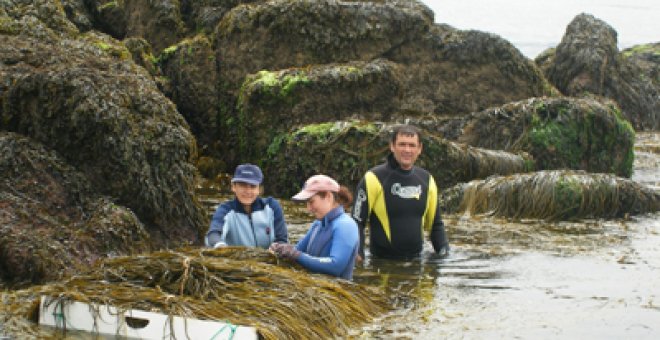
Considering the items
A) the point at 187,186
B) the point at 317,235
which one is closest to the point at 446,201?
the point at 187,186

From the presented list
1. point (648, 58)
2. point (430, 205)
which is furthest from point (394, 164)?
point (648, 58)

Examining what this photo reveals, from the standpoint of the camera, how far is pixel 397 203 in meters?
10.1

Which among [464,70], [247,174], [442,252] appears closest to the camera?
[247,174]

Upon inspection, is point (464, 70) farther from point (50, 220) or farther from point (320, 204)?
point (320, 204)

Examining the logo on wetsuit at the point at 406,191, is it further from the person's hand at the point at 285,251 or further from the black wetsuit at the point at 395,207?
the person's hand at the point at 285,251

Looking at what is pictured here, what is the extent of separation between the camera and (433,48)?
62.2 ft

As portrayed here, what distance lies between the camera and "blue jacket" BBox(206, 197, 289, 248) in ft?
28.3

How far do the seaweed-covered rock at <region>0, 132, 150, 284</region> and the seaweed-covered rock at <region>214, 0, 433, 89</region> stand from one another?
26.7 ft

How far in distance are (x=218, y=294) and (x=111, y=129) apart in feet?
11.5

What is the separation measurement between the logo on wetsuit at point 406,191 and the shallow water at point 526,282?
28.2 inches

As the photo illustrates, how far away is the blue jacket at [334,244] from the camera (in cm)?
787

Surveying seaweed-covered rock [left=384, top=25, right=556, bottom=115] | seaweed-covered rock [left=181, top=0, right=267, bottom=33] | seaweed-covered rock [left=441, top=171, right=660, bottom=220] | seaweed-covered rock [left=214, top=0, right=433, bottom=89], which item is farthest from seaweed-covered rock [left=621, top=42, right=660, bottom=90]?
seaweed-covered rock [left=441, top=171, right=660, bottom=220]

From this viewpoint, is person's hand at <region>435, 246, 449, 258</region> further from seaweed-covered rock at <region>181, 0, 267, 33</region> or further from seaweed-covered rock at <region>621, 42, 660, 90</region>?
seaweed-covered rock at <region>621, 42, 660, 90</region>

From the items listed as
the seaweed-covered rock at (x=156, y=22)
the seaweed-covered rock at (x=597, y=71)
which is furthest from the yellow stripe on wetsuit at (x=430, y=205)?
the seaweed-covered rock at (x=597, y=71)
